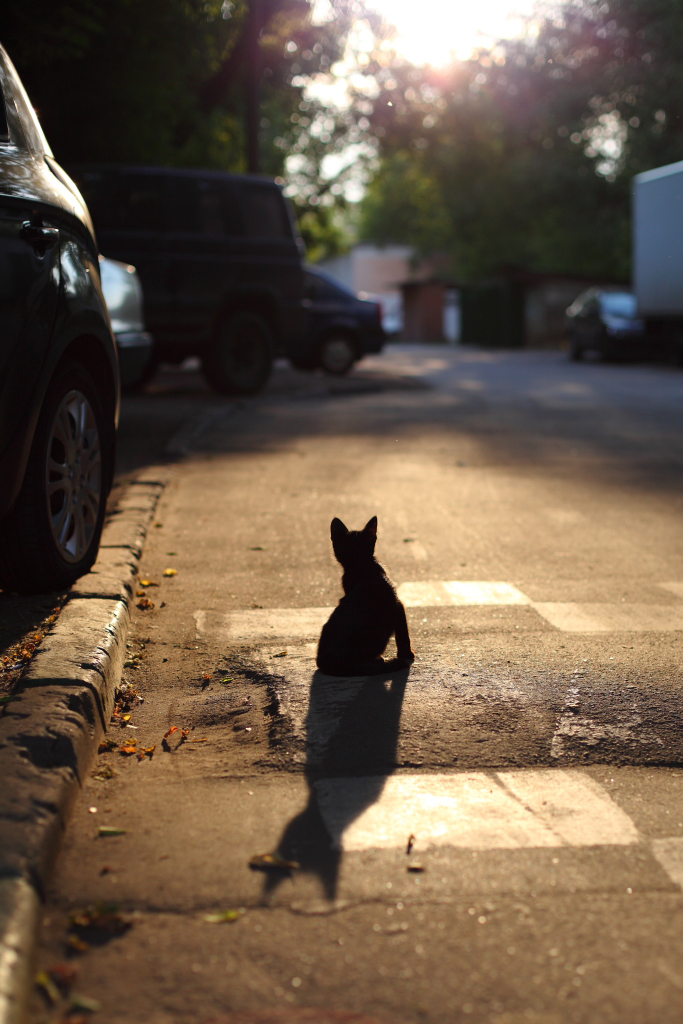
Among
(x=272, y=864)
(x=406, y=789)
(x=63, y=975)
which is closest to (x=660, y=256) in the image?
(x=406, y=789)

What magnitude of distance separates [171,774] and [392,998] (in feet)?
3.80

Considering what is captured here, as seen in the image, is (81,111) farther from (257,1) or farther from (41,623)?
(41,623)

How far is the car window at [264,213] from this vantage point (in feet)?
43.5

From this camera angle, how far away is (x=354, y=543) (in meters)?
3.75

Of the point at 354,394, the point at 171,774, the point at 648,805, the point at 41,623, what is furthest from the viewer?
the point at 354,394

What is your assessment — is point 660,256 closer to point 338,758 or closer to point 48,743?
point 338,758

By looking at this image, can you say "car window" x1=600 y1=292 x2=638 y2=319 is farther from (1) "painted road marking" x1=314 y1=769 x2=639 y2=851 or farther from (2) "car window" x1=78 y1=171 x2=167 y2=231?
(1) "painted road marking" x1=314 y1=769 x2=639 y2=851

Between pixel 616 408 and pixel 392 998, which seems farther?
pixel 616 408

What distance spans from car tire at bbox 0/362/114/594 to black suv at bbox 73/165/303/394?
7954 millimetres

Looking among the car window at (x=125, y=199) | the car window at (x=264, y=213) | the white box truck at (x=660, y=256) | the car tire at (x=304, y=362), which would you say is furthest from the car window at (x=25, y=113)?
the white box truck at (x=660, y=256)

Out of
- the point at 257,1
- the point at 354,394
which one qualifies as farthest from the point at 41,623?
the point at 257,1

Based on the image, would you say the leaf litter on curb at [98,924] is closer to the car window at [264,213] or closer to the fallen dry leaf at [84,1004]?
the fallen dry leaf at [84,1004]

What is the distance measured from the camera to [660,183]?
2412 cm

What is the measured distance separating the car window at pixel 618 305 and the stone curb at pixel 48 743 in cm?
2360
